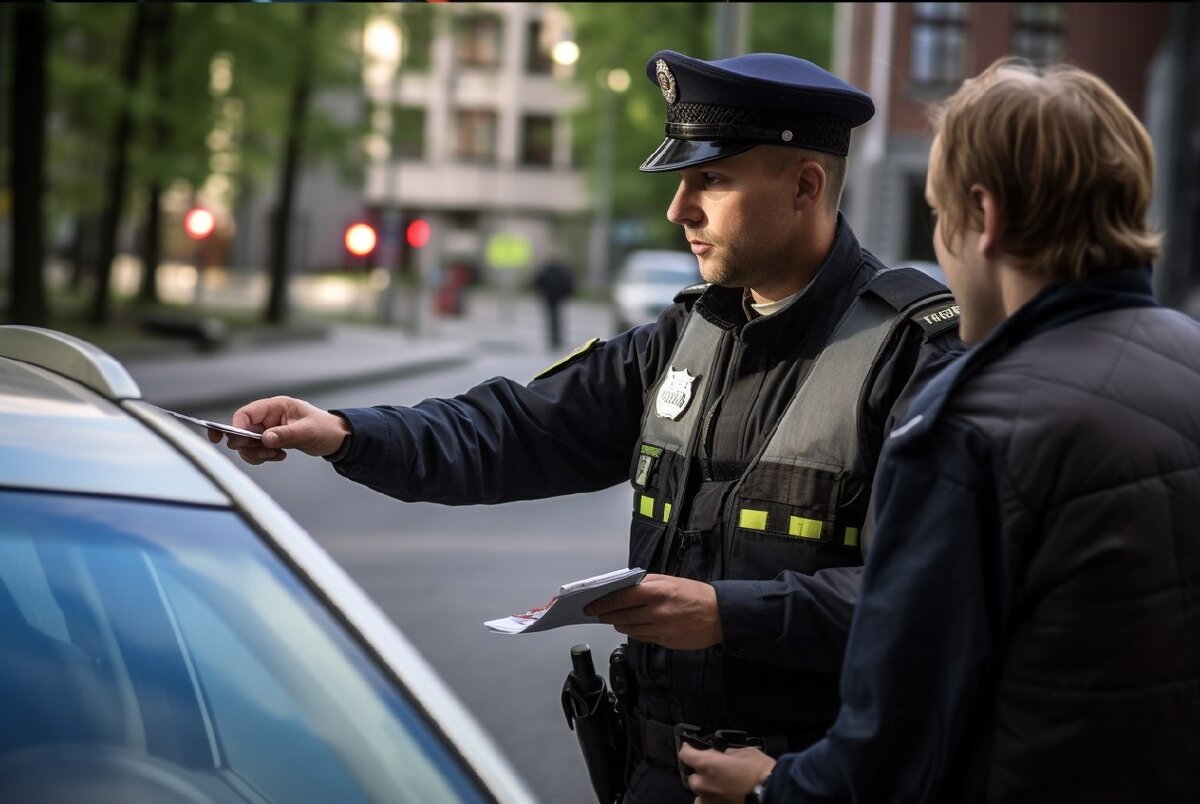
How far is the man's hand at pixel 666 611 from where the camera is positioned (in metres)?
2.34

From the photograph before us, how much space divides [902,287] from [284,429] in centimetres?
95

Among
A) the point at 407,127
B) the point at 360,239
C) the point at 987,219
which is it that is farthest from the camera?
the point at 360,239

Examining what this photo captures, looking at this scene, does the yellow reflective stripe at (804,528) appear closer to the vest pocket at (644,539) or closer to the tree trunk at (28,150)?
the vest pocket at (644,539)

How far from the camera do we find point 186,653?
203cm

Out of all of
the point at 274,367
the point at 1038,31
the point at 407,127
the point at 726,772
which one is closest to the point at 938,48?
the point at 1038,31

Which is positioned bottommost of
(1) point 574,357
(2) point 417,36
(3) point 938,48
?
(1) point 574,357

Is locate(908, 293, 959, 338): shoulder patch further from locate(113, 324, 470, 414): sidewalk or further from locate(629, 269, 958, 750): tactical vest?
locate(113, 324, 470, 414): sidewalk

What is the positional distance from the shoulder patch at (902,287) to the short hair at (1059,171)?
0.64 m

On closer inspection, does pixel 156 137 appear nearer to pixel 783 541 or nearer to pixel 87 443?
pixel 783 541

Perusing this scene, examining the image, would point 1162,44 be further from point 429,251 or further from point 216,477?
point 429,251

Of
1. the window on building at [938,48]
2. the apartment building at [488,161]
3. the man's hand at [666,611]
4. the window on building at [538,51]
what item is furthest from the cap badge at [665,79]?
the window on building at [538,51]

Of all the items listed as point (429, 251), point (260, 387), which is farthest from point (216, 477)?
point (429, 251)

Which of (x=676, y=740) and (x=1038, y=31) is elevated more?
(x=1038, y=31)

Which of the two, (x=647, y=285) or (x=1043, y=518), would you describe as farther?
(x=647, y=285)
